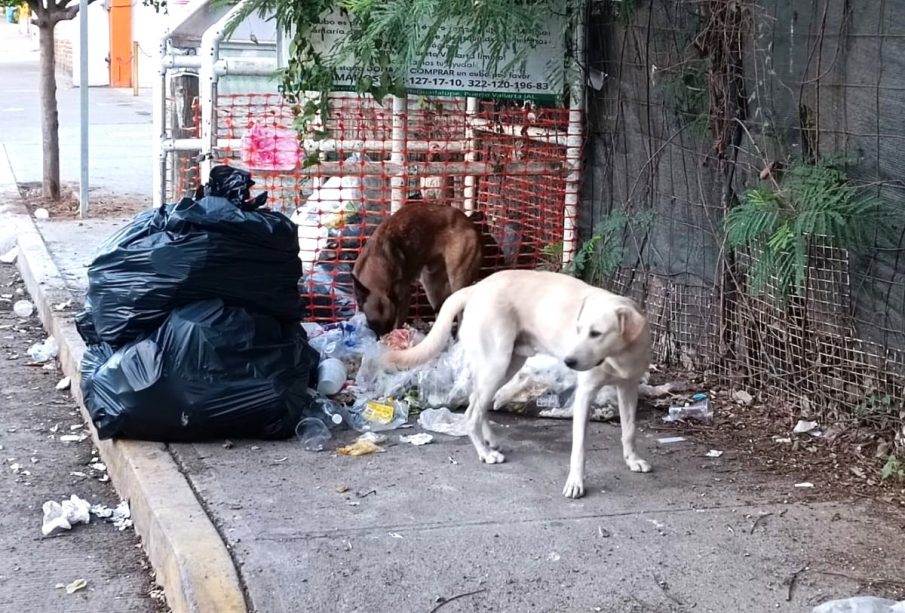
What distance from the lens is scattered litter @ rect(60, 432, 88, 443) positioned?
219 inches

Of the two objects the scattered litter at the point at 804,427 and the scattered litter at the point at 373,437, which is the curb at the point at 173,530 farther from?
the scattered litter at the point at 804,427

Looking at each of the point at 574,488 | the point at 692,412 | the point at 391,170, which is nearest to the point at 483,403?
the point at 574,488

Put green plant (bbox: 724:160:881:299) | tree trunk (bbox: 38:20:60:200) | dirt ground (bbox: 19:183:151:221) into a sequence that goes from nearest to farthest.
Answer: green plant (bbox: 724:160:881:299), dirt ground (bbox: 19:183:151:221), tree trunk (bbox: 38:20:60:200)

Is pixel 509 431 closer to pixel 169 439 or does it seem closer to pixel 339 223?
pixel 169 439

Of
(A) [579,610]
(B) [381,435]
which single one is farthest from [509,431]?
(A) [579,610]

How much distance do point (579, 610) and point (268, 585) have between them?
100 centimetres

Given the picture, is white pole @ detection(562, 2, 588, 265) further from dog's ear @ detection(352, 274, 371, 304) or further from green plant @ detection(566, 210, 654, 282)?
dog's ear @ detection(352, 274, 371, 304)

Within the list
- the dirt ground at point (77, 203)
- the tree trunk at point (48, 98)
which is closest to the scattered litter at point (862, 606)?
the dirt ground at point (77, 203)

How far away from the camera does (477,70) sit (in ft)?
22.1

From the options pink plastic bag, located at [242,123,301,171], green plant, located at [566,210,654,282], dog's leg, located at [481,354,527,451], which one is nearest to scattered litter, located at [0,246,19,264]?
pink plastic bag, located at [242,123,301,171]

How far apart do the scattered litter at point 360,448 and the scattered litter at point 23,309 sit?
382 cm

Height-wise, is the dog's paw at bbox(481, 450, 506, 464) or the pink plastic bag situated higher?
the pink plastic bag

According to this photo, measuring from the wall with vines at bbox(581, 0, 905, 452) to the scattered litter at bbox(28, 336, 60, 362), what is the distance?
3260 mm

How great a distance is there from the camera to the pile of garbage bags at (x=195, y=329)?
192 inches
